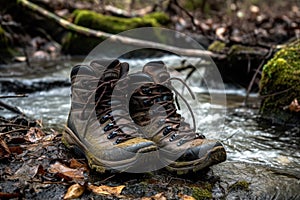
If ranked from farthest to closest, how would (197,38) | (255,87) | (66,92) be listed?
(197,38) → (255,87) → (66,92)

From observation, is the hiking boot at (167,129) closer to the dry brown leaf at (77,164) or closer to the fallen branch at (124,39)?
the dry brown leaf at (77,164)

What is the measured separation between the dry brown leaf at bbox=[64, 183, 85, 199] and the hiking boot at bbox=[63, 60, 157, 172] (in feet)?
0.57

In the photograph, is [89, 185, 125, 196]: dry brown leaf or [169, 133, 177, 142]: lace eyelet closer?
[89, 185, 125, 196]: dry brown leaf

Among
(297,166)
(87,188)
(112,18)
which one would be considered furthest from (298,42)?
(112,18)

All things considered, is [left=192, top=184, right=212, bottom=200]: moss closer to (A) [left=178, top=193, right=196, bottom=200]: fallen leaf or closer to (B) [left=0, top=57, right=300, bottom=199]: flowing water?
(A) [left=178, top=193, right=196, bottom=200]: fallen leaf

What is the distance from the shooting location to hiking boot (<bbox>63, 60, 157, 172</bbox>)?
1.82 meters

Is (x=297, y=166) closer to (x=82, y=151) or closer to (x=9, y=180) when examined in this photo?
(x=82, y=151)

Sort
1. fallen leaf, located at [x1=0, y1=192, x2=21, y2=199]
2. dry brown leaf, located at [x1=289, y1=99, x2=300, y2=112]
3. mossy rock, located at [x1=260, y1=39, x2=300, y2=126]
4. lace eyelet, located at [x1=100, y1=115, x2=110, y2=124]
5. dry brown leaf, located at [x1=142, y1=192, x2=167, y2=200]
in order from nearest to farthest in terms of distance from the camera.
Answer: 1. fallen leaf, located at [x1=0, y1=192, x2=21, y2=199]
2. dry brown leaf, located at [x1=142, y1=192, x2=167, y2=200]
3. lace eyelet, located at [x1=100, y1=115, x2=110, y2=124]
4. dry brown leaf, located at [x1=289, y1=99, x2=300, y2=112]
5. mossy rock, located at [x1=260, y1=39, x2=300, y2=126]

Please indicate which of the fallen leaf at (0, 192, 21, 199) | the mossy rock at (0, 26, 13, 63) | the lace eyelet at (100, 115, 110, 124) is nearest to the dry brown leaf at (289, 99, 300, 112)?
the lace eyelet at (100, 115, 110, 124)

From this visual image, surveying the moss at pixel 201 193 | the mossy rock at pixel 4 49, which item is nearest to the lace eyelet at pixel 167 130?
the moss at pixel 201 193

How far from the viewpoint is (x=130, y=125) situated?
197 centimetres

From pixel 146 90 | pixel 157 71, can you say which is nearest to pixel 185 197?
pixel 146 90

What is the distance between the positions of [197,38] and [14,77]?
3683 mm

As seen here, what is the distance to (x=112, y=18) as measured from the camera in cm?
730
